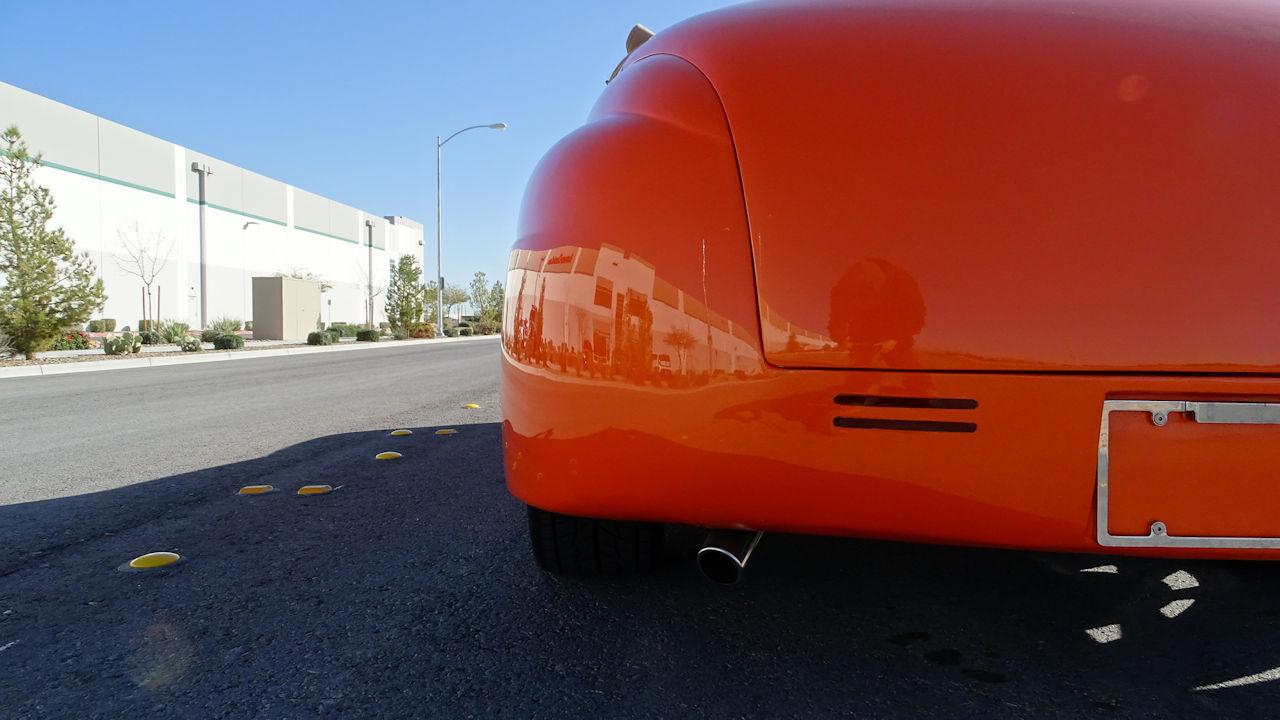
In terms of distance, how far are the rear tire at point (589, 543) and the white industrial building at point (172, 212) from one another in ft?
99.4

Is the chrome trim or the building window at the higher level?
the building window

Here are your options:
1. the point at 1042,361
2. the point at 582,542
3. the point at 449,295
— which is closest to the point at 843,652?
the point at 582,542

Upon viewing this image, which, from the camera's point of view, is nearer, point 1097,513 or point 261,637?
point 1097,513

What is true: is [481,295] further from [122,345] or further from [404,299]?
[122,345]

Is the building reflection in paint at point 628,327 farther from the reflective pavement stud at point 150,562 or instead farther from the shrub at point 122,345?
the shrub at point 122,345

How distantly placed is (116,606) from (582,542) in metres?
1.27

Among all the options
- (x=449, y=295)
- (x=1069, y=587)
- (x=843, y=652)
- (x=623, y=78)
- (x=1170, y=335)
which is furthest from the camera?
(x=449, y=295)

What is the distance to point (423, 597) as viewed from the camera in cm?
201

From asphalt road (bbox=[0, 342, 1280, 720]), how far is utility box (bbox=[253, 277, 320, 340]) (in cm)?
2787

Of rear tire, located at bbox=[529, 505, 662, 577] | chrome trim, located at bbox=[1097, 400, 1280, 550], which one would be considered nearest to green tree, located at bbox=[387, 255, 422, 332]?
rear tire, located at bbox=[529, 505, 662, 577]

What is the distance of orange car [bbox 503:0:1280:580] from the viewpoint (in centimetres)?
113

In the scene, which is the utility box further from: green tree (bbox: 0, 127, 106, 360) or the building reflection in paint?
the building reflection in paint

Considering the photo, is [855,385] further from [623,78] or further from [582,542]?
[582,542]

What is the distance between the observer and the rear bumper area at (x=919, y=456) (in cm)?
113
